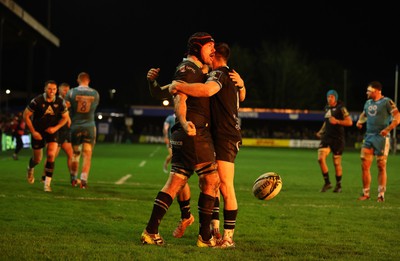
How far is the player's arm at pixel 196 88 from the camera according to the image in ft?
23.2

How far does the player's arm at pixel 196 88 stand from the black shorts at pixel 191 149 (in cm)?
45

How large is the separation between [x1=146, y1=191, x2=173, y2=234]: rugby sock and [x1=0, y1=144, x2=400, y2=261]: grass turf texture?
8.6 inches

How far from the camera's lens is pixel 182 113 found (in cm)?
711

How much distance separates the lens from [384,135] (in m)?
13.0

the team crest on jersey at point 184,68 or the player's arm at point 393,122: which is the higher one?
the team crest on jersey at point 184,68

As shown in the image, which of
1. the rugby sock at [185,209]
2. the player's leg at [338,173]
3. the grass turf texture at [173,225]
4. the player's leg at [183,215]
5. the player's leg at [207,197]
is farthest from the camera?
the player's leg at [338,173]

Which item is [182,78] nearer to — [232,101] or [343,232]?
[232,101]

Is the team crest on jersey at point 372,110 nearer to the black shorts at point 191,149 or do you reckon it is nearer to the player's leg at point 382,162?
the player's leg at point 382,162

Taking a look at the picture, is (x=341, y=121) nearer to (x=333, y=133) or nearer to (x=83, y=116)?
(x=333, y=133)

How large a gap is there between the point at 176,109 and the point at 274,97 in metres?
84.5

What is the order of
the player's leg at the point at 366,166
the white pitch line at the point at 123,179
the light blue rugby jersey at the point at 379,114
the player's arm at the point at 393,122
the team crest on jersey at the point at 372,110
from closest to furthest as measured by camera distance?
the player's arm at the point at 393,122
the light blue rugby jersey at the point at 379,114
the team crest on jersey at the point at 372,110
the player's leg at the point at 366,166
the white pitch line at the point at 123,179

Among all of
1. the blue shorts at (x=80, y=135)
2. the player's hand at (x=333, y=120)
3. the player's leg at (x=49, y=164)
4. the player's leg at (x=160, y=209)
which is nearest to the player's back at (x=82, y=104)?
the blue shorts at (x=80, y=135)

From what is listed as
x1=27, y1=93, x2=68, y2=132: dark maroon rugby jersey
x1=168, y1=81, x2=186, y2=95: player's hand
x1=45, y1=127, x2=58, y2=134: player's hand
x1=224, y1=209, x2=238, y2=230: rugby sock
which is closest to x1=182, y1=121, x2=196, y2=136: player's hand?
x1=168, y1=81, x2=186, y2=95: player's hand

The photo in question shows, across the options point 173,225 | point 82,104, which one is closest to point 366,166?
point 173,225
